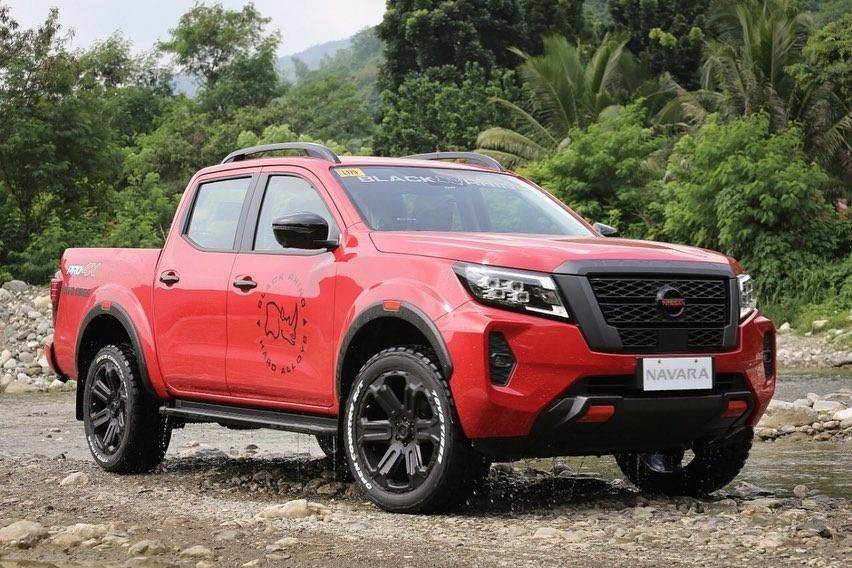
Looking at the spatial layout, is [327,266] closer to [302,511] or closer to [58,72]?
[302,511]

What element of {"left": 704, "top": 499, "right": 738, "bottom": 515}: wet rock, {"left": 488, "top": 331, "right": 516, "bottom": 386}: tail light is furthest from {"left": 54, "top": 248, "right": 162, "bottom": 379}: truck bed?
{"left": 704, "top": 499, "right": 738, "bottom": 515}: wet rock

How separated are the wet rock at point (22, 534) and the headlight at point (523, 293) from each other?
2.23 meters

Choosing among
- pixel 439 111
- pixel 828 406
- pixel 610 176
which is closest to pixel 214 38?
pixel 439 111

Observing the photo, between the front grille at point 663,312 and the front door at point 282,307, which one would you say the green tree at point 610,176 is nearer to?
the front door at point 282,307

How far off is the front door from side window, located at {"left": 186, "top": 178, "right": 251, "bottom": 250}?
0.63 ft

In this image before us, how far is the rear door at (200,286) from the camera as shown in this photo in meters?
7.82

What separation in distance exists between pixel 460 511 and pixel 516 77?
143ft

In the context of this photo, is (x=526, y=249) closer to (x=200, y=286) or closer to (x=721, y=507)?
(x=721, y=507)

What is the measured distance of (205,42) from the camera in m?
61.9

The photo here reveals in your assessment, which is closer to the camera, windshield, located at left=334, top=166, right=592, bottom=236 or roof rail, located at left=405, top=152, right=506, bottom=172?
windshield, located at left=334, top=166, right=592, bottom=236

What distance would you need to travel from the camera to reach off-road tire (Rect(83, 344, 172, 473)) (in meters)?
8.53

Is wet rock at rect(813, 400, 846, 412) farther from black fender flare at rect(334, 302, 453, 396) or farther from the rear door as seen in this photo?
black fender flare at rect(334, 302, 453, 396)

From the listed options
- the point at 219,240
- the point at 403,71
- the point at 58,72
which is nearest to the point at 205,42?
the point at 403,71

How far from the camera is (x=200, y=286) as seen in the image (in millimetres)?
7938
